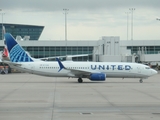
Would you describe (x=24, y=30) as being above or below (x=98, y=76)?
above

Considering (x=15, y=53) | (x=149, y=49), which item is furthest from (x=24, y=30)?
(x=15, y=53)

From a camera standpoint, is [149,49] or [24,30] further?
[24,30]

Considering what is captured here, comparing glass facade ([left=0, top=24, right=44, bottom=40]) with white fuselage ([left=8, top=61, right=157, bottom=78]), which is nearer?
white fuselage ([left=8, top=61, right=157, bottom=78])

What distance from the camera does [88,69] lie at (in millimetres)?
41719

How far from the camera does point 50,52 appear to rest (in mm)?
88188

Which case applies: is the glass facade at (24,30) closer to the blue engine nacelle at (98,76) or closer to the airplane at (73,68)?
the airplane at (73,68)

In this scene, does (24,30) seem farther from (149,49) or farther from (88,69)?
(88,69)

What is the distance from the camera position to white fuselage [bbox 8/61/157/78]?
41312 millimetres

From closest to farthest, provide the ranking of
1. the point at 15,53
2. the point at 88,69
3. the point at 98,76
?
the point at 98,76 → the point at 88,69 → the point at 15,53

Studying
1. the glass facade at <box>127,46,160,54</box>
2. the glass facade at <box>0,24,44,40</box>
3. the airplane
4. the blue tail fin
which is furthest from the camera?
the glass facade at <box>0,24,44,40</box>

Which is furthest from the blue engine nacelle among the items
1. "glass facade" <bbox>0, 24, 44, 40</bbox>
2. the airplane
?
"glass facade" <bbox>0, 24, 44, 40</bbox>

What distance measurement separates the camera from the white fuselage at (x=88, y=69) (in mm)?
41312

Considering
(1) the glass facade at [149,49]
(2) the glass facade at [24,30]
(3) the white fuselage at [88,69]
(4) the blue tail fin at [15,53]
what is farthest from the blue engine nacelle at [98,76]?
(2) the glass facade at [24,30]

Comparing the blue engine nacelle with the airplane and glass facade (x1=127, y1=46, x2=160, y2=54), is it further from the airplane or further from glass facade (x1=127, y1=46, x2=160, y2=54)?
glass facade (x1=127, y1=46, x2=160, y2=54)
